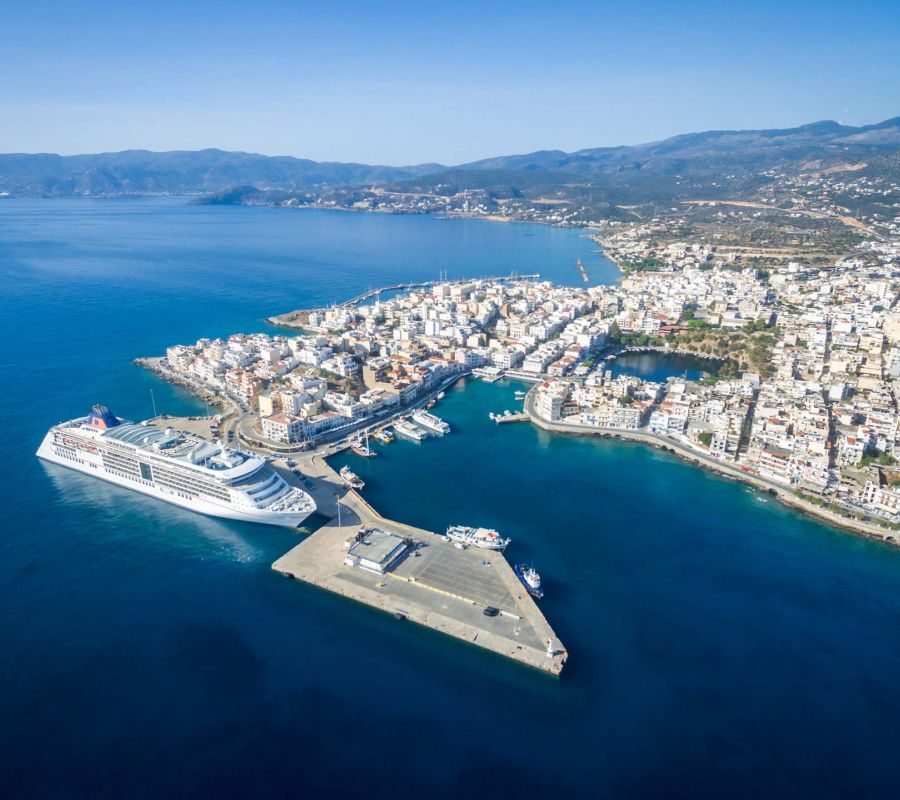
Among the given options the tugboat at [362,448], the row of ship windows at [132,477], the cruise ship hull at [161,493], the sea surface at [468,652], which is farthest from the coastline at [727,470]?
the row of ship windows at [132,477]

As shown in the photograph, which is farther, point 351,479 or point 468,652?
point 351,479

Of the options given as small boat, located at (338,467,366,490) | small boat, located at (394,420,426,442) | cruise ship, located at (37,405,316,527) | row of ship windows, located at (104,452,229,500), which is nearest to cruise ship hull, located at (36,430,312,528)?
cruise ship, located at (37,405,316,527)

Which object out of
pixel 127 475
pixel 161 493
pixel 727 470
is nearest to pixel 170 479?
pixel 161 493

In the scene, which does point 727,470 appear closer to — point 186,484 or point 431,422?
point 431,422

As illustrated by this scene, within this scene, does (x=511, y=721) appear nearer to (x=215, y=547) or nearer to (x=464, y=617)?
(x=464, y=617)

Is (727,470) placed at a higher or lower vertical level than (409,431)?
lower

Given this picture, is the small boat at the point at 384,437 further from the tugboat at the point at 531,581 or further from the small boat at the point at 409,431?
the tugboat at the point at 531,581

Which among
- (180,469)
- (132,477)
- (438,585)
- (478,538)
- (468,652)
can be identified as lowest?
(468,652)
